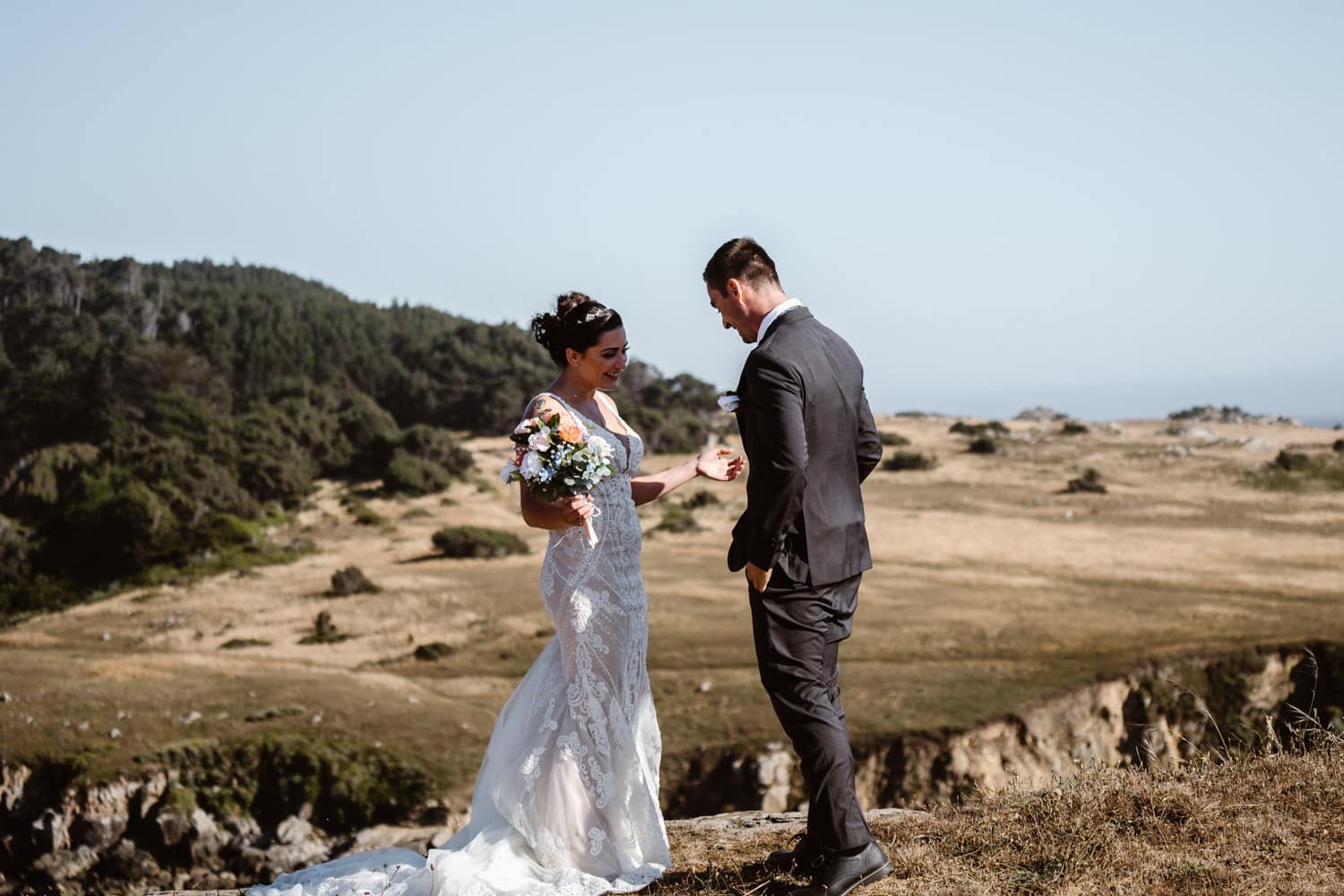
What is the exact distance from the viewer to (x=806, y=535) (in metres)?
4.59

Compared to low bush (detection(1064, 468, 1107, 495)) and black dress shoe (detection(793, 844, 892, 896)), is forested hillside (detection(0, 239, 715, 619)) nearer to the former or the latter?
low bush (detection(1064, 468, 1107, 495))

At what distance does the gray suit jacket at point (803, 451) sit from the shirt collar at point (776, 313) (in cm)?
2

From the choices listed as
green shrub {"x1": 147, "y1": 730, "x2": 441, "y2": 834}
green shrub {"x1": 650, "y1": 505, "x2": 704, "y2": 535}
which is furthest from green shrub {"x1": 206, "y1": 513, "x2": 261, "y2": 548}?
green shrub {"x1": 147, "y1": 730, "x2": 441, "y2": 834}

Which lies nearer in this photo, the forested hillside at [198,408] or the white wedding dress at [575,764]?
the white wedding dress at [575,764]

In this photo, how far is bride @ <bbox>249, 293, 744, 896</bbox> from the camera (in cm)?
525

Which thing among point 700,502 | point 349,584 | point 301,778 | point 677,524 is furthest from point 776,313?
point 700,502

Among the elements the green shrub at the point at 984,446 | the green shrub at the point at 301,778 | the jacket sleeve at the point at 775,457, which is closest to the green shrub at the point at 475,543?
the green shrub at the point at 301,778

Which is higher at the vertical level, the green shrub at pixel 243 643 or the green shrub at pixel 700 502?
the green shrub at pixel 700 502

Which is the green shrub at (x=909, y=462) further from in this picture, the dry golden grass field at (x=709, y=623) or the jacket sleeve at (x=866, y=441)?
the jacket sleeve at (x=866, y=441)

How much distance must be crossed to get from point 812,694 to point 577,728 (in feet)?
4.42

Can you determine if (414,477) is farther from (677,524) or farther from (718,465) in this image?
(718,465)

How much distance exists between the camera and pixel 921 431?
176ft

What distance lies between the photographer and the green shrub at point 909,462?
137 feet

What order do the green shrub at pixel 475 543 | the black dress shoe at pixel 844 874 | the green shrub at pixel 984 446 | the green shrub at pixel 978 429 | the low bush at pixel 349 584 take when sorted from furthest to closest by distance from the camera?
the green shrub at pixel 978 429 → the green shrub at pixel 984 446 → the green shrub at pixel 475 543 → the low bush at pixel 349 584 → the black dress shoe at pixel 844 874
